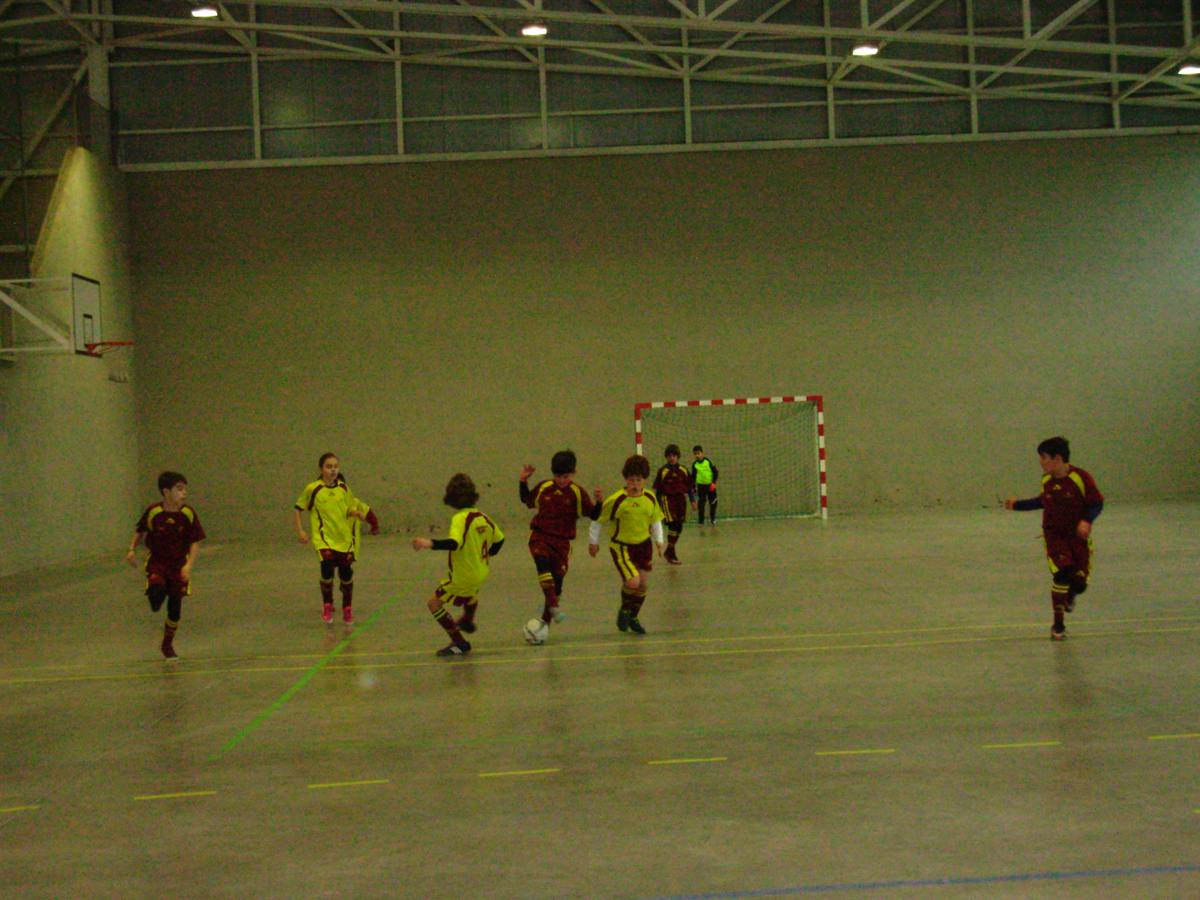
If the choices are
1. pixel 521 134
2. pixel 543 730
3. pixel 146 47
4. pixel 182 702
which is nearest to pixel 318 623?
pixel 182 702

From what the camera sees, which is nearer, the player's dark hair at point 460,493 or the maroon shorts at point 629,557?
the player's dark hair at point 460,493

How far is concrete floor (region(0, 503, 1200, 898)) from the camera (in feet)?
15.7

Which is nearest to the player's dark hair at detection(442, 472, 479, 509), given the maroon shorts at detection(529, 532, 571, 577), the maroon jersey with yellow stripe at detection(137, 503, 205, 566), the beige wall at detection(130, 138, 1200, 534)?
the maroon shorts at detection(529, 532, 571, 577)

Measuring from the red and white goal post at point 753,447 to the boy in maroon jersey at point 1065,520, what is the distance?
15883mm

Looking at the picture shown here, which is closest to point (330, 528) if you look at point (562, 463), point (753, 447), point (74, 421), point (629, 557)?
point (562, 463)

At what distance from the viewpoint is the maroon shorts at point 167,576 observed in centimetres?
1031

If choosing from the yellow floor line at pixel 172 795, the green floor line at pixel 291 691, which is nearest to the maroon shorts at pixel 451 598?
the green floor line at pixel 291 691

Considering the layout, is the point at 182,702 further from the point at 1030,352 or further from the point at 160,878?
the point at 1030,352

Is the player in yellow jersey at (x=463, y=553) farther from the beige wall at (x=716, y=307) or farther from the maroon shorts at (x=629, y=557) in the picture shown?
the beige wall at (x=716, y=307)

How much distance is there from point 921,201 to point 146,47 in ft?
54.8

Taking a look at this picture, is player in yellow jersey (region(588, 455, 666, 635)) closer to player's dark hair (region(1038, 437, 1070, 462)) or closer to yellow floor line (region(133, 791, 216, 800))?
player's dark hair (region(1038, 437, 1070, 462))

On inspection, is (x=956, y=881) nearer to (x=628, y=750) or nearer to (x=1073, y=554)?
(x=628, y=750)

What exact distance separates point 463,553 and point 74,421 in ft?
48.7

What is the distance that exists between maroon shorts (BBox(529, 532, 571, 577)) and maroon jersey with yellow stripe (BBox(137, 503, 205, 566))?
113 inches
